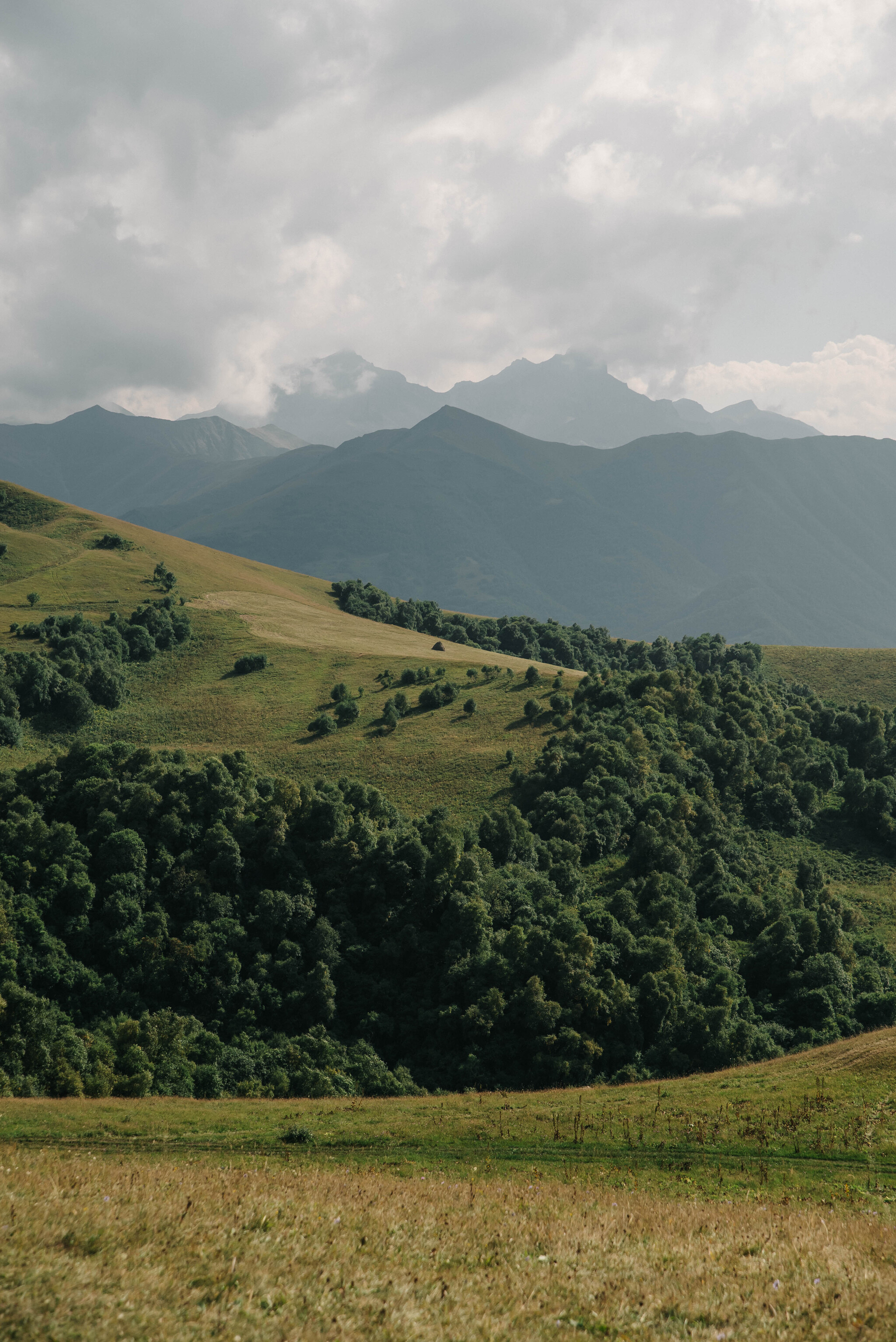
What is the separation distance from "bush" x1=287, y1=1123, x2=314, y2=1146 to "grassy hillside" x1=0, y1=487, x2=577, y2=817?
6419 cm

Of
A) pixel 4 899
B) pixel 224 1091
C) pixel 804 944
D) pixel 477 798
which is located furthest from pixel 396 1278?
pixel 477 798

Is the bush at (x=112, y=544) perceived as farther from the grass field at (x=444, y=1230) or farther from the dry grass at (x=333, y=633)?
the grass field at (x=444, y=1230)

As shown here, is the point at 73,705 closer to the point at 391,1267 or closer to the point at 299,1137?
the point at 299,1137

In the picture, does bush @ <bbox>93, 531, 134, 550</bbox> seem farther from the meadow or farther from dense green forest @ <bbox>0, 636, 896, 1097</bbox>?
the meadow

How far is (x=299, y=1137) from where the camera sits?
116 ft

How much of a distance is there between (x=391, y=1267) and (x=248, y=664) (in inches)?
5188

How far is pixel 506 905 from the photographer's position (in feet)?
236

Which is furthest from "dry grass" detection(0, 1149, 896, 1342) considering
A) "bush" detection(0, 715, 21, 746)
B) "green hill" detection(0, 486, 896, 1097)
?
"bush" detection(0, 715, 21, 746)

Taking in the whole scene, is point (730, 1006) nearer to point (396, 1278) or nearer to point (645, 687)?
point (396, 1278)

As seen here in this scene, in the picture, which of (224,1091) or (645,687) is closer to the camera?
(224,1091)

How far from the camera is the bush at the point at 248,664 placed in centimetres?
14412

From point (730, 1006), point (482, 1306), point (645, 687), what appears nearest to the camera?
point (482, 1306)

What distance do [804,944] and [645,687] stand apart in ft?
182

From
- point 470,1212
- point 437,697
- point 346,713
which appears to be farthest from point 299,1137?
point 437,697
